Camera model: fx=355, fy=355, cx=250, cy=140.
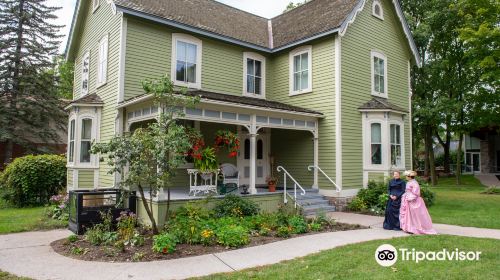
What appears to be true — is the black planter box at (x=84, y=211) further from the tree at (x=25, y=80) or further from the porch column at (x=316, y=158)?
the tree at (x=25, y=80)

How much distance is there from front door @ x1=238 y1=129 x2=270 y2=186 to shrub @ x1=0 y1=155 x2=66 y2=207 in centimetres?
728

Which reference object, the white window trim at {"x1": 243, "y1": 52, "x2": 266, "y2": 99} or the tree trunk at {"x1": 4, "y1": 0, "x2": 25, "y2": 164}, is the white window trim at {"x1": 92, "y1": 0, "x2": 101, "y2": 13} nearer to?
the white window trim at {"x1": 243, "y1": 52, "x2": 266, "y2": 99}

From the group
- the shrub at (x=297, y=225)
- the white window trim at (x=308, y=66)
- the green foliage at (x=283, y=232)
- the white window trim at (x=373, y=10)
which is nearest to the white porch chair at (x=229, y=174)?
the shrub at (x=297, y=225)

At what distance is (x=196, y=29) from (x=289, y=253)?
8.98m

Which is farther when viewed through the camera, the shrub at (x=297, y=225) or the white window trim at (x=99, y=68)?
the white window trim at (x=99, y=68)

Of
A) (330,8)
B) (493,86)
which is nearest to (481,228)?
(330,8)

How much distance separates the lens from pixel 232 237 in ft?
24.6

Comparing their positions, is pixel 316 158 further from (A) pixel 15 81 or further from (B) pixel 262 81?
(A) pixel 15 81

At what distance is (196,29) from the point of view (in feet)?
42.1

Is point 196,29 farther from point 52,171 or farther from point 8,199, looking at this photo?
point 8,199

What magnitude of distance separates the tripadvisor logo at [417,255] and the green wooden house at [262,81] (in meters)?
5.16

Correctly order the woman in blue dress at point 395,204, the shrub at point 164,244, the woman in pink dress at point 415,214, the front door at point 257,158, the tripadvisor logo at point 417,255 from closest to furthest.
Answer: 1. the tripadvisor logo at point 417,255
2. the shrub at point 164,244
3. the woman in pink dress at point 415,214
4. the woman in blue dress at point 395,204
5. the front door at point 257,158

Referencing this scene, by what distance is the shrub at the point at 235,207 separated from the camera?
982 centimetres

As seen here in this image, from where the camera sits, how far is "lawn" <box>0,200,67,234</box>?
959cm
